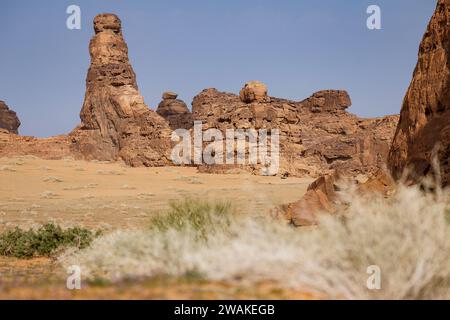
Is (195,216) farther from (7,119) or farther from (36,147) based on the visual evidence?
(7,119)

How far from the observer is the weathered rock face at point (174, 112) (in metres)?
63.2

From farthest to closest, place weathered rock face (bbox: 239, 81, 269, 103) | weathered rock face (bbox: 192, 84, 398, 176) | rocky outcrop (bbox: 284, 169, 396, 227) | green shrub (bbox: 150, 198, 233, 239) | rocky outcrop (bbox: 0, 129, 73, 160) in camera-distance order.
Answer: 1. rocky outcrop (bbox: 0, 129, 73, 160)
2. weathered rock face (bbox: 239, 81, 269, 103)
3. weathered rock face (bbox: 192, 84, 398, 176)
4. rocky outcrop (bbox: 284, 169, 396, 227)
5. green shrub (bbox: 150, 198, 233, 239)

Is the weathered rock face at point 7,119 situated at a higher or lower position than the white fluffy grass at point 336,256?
higher

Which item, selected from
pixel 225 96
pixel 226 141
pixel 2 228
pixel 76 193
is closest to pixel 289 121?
pixel 226 141

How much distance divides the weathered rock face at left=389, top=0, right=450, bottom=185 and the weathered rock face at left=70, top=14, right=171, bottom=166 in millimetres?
37107

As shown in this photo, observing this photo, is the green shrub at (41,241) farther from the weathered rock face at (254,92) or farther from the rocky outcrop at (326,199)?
the weathered rock face at (254,92)

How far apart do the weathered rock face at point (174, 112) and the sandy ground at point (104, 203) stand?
19.3 m

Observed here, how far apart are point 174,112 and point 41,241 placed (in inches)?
2274

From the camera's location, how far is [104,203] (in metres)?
18.5

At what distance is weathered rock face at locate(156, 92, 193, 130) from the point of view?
63.2m

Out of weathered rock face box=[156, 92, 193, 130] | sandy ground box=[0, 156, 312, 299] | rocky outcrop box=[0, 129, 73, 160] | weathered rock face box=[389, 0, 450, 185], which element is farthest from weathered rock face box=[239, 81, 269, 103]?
weathered rock face box=[389, 0, 450, 185]

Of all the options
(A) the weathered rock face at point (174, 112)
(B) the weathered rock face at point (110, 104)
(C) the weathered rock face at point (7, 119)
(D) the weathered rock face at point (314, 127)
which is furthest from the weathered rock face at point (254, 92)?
(C) the weathered rock face at point (7, 119)

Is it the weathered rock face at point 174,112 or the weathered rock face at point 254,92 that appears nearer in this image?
the weathered rock face at point 254,92

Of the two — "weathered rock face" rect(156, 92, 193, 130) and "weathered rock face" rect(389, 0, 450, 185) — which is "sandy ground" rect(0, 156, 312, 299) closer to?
"weathered rock face" rect(389, 0, 450, 185)
